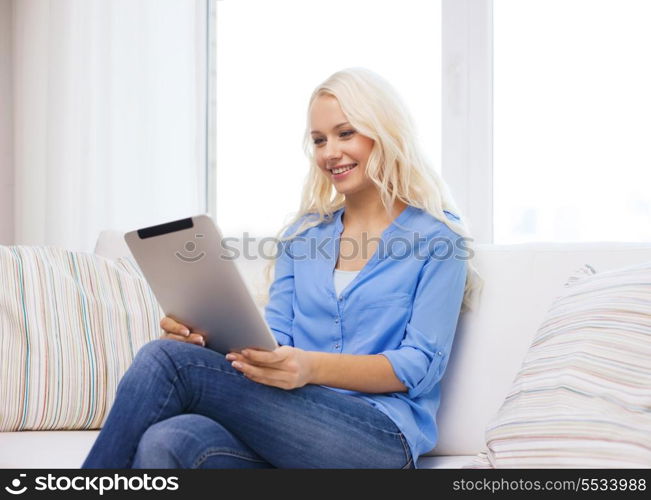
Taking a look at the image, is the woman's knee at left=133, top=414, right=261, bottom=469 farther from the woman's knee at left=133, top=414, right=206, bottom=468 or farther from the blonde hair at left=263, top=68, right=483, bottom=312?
the blonde hair at left=263, top=68, right=483, bottom=312

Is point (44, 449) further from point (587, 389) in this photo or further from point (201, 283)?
point (587, 389)

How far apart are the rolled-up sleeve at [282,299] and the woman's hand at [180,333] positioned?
0.97 feet

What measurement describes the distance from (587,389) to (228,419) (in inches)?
22.9

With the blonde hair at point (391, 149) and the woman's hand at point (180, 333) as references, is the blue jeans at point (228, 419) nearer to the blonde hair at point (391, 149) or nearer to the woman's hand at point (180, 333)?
the woman's hand at point (180, 333)

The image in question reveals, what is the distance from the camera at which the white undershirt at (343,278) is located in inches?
66.7

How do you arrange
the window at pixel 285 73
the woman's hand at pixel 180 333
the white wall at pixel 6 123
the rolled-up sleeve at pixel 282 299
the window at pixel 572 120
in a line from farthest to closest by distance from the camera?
1. the white wall at pixel 6 123
2. the window at pixel 285 73
3. the window at pixel 572 120
4. the rolled-up sleeve at pixel 282 299
5. the woman's hand at pixel 180 333

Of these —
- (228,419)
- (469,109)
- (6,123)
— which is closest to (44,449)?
(228,419)

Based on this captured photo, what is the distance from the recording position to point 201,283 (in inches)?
52.2

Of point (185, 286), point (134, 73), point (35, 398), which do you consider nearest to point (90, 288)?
point (35, 398)

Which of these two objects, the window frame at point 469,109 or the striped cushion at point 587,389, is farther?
the window frame at point 469,109

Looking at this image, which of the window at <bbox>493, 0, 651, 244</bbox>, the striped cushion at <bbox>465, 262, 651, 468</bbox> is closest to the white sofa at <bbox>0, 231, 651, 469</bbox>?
the striped cushion at <bbox>465, 262, 651, 468</bbox>

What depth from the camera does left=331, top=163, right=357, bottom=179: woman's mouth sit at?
1696 mm

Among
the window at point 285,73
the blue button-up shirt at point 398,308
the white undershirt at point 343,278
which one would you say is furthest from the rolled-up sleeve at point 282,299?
the window at point 285,73

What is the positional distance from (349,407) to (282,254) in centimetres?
55
